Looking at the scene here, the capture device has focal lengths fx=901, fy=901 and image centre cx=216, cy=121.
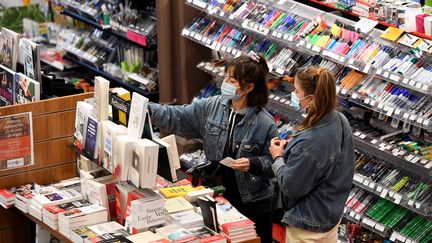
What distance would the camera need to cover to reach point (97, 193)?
5.70 metres

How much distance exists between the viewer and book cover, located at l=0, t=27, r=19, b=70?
704cm

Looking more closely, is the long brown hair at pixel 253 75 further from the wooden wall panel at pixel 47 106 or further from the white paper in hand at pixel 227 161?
the wooden wall panel at pixel 47 106

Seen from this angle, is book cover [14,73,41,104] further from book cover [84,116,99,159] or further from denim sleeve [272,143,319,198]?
denim sleeve [272,143,319,198]

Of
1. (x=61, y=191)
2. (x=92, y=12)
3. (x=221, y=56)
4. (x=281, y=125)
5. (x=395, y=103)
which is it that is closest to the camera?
(x=61, y=191)

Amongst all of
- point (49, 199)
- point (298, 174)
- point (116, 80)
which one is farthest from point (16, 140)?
point (116, 80)

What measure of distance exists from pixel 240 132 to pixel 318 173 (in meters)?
0.83

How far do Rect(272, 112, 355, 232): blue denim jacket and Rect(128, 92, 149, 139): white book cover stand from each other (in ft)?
2.95

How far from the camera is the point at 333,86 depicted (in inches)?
210

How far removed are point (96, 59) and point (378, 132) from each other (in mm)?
4350

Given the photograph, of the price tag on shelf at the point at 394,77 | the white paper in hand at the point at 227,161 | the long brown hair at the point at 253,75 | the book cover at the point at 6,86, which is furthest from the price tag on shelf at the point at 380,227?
the book cover at the point at 6,86

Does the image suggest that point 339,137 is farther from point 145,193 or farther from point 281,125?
point 281,125

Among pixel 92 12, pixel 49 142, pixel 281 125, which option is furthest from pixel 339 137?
pixel 92 12

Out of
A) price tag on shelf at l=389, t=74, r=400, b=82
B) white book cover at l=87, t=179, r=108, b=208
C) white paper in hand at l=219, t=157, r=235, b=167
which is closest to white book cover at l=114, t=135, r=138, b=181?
white book cover at l=87, t=179, r=108, b=208

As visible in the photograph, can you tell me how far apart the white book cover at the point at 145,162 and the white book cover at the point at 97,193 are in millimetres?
445
